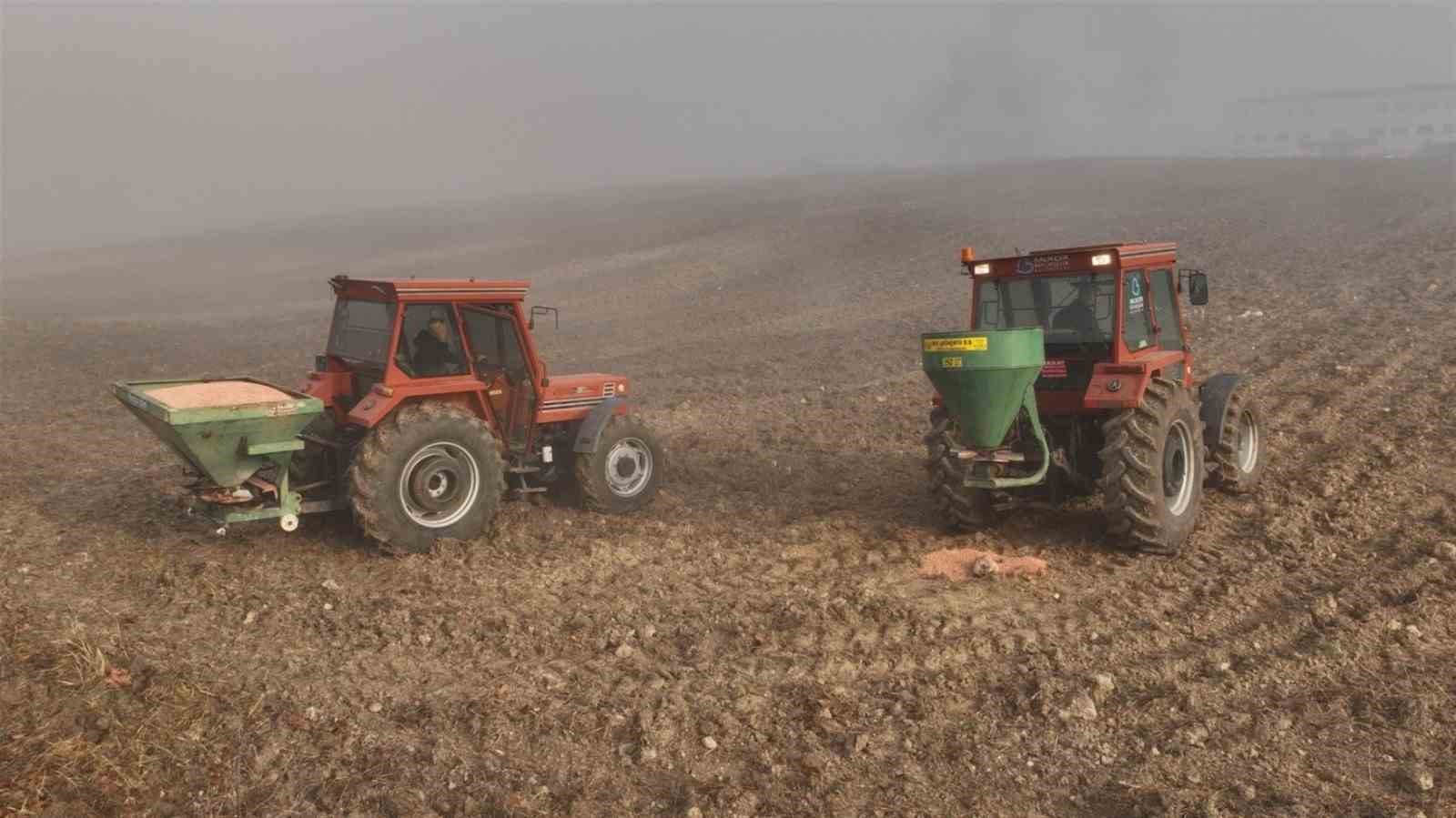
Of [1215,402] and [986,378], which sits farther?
[1215,402]

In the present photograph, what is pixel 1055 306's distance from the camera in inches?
291

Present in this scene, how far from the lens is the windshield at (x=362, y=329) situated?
7453 millimetres

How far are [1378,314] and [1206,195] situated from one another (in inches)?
568

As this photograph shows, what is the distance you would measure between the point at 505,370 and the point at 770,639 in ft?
11.5

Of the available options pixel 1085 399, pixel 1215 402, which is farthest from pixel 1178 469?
pixel 1215 402

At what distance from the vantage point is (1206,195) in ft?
89.8

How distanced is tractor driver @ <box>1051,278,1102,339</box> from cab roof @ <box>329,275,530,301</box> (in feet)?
12.7

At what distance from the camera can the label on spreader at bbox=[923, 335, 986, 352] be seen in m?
6.41

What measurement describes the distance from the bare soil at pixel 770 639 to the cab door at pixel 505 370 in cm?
70

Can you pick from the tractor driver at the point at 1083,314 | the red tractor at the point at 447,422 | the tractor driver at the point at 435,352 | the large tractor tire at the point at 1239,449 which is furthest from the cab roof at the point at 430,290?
the large tractor tire at the point at 1239,449

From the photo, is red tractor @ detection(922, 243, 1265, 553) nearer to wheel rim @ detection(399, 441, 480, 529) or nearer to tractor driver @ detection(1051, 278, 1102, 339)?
A: tractor driver @ detection(1051, 278, 1102, 339)

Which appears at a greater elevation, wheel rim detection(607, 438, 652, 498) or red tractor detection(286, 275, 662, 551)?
red tractor detection(286, 275, 662, 551)

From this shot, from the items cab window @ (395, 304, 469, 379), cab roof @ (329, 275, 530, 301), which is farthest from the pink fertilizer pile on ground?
cab window @ (395, 304, 469, 379)

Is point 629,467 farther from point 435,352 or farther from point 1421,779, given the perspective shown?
point 1421,779
